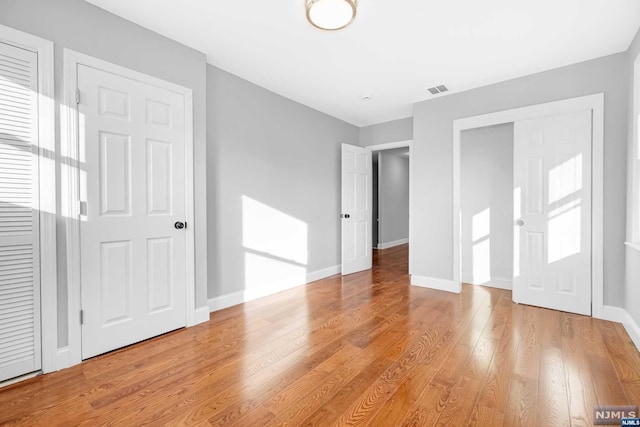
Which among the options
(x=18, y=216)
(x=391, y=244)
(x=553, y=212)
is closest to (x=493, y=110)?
(x=553, y=212)

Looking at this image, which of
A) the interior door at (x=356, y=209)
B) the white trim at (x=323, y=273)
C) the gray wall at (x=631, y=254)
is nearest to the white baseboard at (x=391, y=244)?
the interior door at (x=356, y=209)

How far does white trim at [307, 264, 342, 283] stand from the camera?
14.1 feet

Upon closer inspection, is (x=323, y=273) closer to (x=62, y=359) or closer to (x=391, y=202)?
(x=62, y=359)

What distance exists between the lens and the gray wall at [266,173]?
3.13 m

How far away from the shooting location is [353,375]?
190 centimetres

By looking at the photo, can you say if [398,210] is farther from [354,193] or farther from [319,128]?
[319,128]

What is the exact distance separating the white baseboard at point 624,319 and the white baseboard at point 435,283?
1373 millimetres

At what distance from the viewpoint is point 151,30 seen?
2.42 m

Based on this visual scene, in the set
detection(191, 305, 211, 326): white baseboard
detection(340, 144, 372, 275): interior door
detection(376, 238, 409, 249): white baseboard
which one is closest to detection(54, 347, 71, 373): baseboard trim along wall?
detection(191, 305, 211, 326): white baseboard

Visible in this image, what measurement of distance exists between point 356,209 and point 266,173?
187 centimetres

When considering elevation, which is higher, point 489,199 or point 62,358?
point 489,199

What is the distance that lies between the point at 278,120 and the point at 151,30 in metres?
1.68

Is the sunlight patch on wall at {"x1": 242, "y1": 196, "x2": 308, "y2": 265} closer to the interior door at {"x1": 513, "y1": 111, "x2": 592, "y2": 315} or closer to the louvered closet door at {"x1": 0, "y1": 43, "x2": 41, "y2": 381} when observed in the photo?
the louvered closet door at {"x1": 0, "y1": 43, "x2": 41, "y2": 381}

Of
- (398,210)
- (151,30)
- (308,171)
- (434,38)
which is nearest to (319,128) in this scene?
(308,171)
